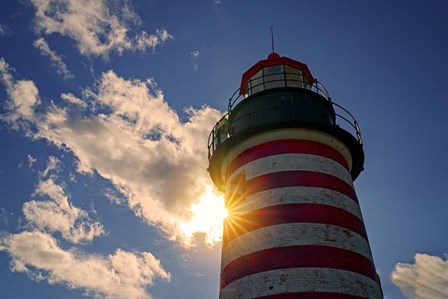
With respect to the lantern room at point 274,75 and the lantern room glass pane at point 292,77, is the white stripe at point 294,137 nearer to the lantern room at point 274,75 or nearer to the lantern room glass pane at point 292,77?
the lantern room at point 274,75

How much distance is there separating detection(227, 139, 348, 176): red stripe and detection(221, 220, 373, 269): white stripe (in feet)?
8.12

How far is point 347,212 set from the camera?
36.5 ft

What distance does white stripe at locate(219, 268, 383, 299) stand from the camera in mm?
9391

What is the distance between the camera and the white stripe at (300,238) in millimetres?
10141

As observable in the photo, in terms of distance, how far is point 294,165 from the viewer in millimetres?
11500

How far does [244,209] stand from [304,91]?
180 inches

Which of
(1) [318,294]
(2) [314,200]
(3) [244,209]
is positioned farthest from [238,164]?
(1) [318,294]

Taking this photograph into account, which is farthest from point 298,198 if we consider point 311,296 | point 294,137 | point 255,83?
point 255,83

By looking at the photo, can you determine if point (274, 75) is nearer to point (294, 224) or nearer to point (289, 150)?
point (289, 150)

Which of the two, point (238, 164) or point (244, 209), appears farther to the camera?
point (238, 164)

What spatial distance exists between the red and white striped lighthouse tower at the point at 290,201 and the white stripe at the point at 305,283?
0.08 feet

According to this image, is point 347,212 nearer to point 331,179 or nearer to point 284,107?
point 331,179

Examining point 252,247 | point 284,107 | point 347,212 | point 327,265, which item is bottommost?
point 327,265

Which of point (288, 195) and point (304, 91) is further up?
point (304, 91)
